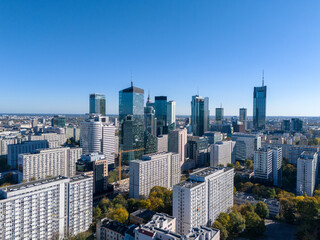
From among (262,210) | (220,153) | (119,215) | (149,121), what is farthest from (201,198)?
(149,121)

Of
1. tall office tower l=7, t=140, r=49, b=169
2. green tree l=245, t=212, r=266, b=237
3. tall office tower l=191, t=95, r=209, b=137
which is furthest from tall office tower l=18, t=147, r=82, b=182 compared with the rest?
tall office tower l=191, t=95, r=209, b=137

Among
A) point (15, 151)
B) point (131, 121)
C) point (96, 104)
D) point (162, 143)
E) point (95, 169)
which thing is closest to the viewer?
point (95, 169)

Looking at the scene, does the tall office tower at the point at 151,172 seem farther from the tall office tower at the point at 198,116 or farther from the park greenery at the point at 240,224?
the tall office tower at the point at 198,116

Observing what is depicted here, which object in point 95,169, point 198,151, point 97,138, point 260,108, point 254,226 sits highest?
point 260,108

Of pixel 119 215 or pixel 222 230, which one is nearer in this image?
pixel 222 230

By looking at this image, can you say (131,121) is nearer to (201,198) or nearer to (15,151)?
(15,151)

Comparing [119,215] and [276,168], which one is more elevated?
[276,168]

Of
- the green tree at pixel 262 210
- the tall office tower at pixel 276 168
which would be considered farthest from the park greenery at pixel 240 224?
the tall office tower at pixel 276 168

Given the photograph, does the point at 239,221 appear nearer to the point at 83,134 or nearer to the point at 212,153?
the point at 212,153
